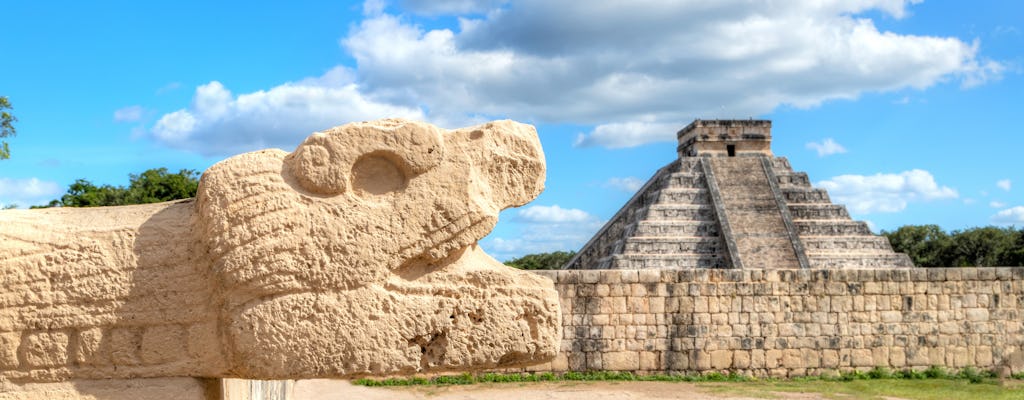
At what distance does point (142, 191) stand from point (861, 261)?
16001 millimetres

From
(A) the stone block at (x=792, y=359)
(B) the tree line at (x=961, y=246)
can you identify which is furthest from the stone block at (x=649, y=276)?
(B) the tree line at (x=961, y=246)

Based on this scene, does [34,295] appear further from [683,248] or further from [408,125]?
[683,248]

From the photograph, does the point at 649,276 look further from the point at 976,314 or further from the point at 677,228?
the point at 677,228

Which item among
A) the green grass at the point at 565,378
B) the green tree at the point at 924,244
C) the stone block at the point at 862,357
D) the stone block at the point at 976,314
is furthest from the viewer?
the green tree at the point at 924,244

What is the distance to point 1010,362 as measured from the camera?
12438 millimetres

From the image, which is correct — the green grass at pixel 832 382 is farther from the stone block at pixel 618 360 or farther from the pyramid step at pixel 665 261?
the pyramid step at pixel 665 261

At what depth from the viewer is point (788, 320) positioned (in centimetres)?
1196

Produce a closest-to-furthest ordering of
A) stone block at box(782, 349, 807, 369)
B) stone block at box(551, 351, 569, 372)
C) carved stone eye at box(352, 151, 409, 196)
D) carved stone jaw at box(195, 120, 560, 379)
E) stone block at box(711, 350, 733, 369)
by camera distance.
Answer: carved stone jaw at box(195, 120, 560, 379), carved stone eye at box(352, 151, 409, 196), stone block at box(551, 351, 569, 372), stone block at box(711, 350, 733, 369), stone block at box(782, 349, 807, 369)

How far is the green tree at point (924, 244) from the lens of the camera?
37.3m

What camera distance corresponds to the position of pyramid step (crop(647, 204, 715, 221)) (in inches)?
824

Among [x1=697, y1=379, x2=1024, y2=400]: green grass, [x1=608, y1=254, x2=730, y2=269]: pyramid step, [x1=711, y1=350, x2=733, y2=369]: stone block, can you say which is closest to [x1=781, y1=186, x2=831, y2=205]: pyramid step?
[x1=608, y1=254, x2=730, y2=269]: pyramid step

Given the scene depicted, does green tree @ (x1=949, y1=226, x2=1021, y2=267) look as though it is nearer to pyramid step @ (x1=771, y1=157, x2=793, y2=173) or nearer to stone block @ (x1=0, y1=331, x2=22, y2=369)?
pyramid step @ (x1=771, y1=157, x2=793, y2=173)

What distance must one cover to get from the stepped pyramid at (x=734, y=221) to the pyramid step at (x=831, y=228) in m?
0.02

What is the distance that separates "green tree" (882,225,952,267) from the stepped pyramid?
1601 centimetres
